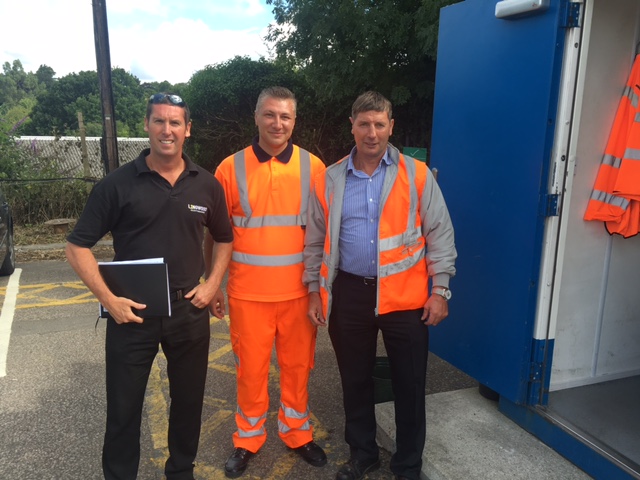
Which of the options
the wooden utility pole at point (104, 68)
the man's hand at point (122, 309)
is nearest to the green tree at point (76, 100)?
the wooden utility pole at point (104, 68)

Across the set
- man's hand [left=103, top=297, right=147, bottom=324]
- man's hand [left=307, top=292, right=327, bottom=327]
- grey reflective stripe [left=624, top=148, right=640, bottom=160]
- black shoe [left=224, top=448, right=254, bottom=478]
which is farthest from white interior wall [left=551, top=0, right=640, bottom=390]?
man's hand [left=103, top=297, right=147, bottom=324]

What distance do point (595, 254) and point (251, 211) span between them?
6.93 feet

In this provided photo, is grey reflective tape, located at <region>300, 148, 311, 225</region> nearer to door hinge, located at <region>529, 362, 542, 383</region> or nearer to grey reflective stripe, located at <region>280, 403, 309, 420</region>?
grey reflective stripe, located at <region>280, 403, 309, 420</region>

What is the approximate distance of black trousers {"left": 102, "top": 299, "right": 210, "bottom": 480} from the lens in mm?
2344

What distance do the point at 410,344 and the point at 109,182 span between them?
163 centimetres

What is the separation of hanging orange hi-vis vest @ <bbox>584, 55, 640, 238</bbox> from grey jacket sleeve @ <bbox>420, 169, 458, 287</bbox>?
1.03 meters

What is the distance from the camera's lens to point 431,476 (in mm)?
2719

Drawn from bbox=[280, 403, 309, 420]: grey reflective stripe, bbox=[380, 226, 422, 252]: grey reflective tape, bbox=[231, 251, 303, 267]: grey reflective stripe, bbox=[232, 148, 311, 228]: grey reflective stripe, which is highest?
bbox=[232, 148, 311, 228]: grey reflective stripe

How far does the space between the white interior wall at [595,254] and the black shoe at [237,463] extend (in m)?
1.92

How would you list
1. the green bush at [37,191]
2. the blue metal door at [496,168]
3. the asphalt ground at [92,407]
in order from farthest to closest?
1. the green bush at [37,191]
2. the asphalt ground at [92,407]
3. the blue metal door at [496,168]

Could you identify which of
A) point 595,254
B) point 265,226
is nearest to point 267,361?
point 265,226

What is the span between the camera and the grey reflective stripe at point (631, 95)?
2.84 meters

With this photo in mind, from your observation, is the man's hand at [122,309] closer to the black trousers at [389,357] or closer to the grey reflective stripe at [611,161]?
the black trousers at [389,357]

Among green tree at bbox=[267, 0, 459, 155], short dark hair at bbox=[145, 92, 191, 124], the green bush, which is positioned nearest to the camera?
Result: short dark hair at bbox=[145, 92, 191, 124]
